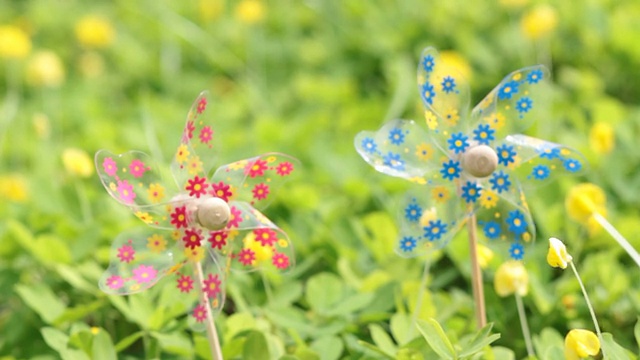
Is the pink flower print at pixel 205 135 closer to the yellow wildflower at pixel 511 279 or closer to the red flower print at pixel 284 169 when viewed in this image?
the red flower print at pixel 284 169

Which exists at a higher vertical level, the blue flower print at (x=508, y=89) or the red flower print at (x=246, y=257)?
the blue flower print at (x=508, y=89)

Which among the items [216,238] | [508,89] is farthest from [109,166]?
[508,89]

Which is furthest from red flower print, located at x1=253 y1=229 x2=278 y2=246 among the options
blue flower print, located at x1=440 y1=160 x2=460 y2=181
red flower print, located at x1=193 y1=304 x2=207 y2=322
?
blue flower print, located at x1=440 y1=160 x2=460 y2=181

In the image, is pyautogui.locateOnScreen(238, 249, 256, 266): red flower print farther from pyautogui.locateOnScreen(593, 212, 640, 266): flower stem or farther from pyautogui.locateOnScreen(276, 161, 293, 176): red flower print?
pyautogui.locateOnScreen(593, 212, 640, 266): flower stem

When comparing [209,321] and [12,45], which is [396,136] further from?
[12,45]

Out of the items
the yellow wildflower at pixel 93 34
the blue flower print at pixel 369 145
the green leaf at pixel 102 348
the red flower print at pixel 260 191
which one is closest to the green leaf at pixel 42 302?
the green leaf at pixel 102 348

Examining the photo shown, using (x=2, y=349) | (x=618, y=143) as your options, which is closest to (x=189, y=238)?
(x=2, y=349)

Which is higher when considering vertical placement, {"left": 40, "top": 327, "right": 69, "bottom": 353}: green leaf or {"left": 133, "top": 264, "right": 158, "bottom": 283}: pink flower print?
{"left": 133, "top": 264, "right": 158, "bottom": 283}: pink flower print

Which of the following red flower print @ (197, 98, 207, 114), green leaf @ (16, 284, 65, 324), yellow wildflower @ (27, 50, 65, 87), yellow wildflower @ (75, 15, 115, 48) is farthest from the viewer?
yellow wildflower @ (75, 15, 115, 48)
